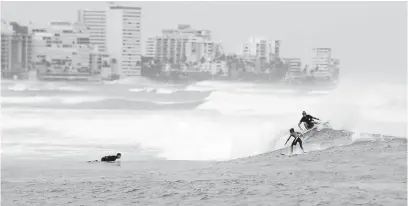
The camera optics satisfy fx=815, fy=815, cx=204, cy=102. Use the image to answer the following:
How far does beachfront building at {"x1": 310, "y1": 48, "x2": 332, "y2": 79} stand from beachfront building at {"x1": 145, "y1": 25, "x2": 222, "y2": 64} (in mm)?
15452

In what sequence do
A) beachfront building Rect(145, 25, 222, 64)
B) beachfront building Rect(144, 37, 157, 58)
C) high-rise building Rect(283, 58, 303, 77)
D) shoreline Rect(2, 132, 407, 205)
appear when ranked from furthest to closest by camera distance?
beachfront building Rect(144, 37, 157, 58), beachfront building Rect(145, 25, 222, 64), high-rise building Rect(283, 58, 303, 77), shoreline Rect(2, 132, 407, 205)

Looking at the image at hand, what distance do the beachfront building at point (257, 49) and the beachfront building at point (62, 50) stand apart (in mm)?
24823

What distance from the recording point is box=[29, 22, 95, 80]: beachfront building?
394 feet

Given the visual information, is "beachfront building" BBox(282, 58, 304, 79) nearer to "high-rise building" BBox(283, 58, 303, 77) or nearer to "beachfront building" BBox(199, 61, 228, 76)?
"high-rise building" BBox(283, 58, 303, 77)

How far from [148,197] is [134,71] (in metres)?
119

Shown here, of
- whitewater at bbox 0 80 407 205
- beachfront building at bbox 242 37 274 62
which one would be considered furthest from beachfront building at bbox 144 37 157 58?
whitewater at bbox 0 80 407 205

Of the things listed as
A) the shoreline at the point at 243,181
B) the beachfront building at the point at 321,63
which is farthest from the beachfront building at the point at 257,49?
the shoreline at the point at 243,181

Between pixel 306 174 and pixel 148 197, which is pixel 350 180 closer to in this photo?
pixel 306 174

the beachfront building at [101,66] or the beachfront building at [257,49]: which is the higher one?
the beachfront building at [257,49]

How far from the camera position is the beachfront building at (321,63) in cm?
12744

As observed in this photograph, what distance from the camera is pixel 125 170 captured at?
52.1ft

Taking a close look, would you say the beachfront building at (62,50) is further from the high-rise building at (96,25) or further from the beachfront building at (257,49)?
the beachfront building at (257,49)

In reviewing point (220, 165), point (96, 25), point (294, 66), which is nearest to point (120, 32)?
point (96, 25)

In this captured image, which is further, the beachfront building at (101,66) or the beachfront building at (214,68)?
the beachfront building at (214,68)
